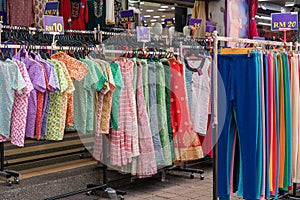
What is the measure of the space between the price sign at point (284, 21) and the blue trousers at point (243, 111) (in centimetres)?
112

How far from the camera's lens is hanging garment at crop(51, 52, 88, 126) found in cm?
463

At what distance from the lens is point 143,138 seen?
528 centimetres

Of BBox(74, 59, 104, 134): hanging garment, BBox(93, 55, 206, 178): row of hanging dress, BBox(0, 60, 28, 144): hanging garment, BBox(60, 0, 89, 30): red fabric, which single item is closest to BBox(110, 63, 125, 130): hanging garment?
BBox(93, 55, 206, 178): row of hanging dress

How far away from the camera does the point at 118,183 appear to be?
591 cm

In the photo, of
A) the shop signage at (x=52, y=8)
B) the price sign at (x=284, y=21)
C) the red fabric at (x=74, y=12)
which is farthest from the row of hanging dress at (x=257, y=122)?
the red fabric at (x=74, y=12)

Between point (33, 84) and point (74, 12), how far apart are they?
405 centimetres

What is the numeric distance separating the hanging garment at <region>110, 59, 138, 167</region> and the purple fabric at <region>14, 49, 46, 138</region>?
984 millimetres

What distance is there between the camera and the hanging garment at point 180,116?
5539mm

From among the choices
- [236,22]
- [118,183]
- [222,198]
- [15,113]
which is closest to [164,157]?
[118,183]

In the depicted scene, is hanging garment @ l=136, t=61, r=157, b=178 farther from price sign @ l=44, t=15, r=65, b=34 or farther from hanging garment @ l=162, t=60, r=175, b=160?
price sign @ l=44, t=15, r=65, b=34

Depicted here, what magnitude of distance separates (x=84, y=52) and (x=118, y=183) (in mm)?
1731

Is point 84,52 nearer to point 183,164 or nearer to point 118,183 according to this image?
point 118,183

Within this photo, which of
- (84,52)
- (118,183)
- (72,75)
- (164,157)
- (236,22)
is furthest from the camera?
(236,22)

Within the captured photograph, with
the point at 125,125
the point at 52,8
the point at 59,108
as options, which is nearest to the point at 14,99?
the point at 59,108
